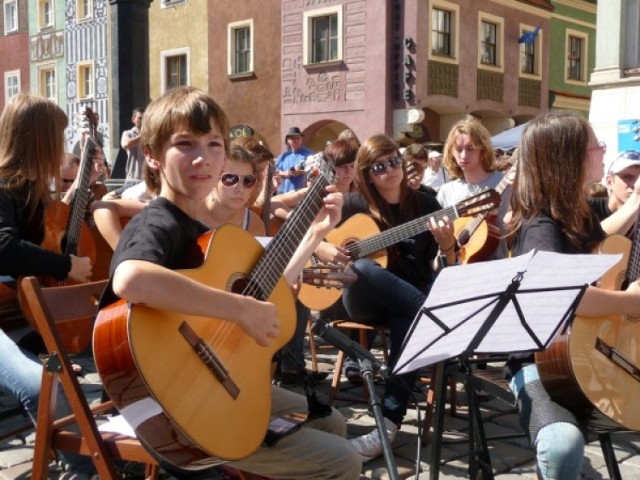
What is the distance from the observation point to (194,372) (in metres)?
2.16

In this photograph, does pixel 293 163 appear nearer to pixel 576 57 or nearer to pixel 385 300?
pixel 385 300

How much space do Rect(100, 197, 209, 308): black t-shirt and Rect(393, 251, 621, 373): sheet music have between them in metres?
0.73

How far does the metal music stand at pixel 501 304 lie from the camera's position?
2.23m

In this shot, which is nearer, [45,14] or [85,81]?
[85,81]

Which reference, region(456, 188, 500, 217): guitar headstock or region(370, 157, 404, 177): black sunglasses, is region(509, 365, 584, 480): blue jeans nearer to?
region(456, 188, 500, 217): guitar headstock

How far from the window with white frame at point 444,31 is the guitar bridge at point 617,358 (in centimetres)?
1791

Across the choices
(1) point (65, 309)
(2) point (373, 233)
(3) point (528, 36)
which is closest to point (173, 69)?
(3) point (528, 36)

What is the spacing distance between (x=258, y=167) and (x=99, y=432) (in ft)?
8.45

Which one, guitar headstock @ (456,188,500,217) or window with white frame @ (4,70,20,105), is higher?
window with white frame @ (4,70,20,105)

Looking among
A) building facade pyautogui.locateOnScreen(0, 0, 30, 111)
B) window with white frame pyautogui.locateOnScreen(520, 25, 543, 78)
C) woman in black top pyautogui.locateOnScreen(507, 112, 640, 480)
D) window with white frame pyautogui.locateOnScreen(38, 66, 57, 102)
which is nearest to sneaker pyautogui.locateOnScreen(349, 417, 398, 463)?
woman in black top pyautogui.locateOnScreen(507, 112, 640, 480)

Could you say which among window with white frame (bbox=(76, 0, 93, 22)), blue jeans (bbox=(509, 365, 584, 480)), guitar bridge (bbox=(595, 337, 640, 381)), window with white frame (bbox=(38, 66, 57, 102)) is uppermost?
window with white frame (bbox=(76, 0, 93, 22))

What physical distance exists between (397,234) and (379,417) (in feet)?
7.03

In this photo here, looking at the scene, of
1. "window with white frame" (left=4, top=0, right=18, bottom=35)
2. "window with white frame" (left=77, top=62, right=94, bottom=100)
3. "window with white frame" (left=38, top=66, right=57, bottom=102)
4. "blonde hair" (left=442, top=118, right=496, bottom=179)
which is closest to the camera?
"blonde hair" (left=442, top=118, right=496, bottom=179)

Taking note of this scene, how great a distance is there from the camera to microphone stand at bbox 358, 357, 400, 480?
2.23 meters
